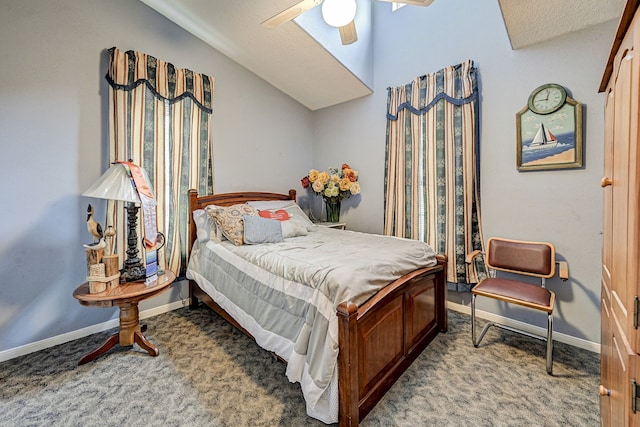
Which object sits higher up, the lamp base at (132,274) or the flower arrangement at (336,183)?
the flower arrangement at (336,183)

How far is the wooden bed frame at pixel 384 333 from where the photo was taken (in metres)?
1.39

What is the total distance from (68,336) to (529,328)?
12.9ft

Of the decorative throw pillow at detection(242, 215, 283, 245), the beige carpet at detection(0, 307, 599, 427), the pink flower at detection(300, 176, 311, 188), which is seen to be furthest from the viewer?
the pink flower at detection(300, 176, 311, 188)

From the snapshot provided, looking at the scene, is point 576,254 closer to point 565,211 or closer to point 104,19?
point 565,211

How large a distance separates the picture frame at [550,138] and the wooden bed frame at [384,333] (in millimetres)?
1148

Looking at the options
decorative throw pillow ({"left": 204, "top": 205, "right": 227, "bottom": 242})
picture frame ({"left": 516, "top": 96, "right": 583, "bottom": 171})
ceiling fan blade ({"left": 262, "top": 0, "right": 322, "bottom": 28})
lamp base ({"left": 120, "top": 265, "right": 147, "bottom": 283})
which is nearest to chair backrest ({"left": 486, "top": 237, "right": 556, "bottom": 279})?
picture frame ({"left": 516, "top": 96, "right": 583, "bottom": 171})

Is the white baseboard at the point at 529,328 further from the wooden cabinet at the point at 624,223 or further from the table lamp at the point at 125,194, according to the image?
the table lamp at the point at 125,194

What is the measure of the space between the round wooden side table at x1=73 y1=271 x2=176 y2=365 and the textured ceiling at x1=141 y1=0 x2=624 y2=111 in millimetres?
2435

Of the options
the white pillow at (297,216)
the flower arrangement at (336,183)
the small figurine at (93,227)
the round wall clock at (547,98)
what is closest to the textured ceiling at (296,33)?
the round wall clock at (547,98)

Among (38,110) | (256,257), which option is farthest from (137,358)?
(38,110)

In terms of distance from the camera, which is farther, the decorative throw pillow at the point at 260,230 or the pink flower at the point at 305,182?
the pink flower at the point at 305,182

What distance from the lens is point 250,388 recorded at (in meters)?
1.76

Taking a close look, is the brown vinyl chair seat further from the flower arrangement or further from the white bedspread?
the flower arrangement

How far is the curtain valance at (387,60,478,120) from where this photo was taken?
8.73ft
